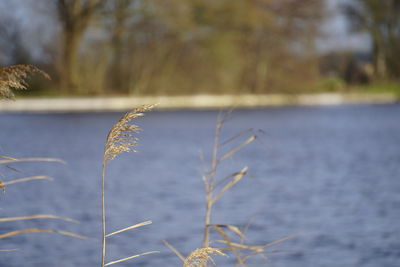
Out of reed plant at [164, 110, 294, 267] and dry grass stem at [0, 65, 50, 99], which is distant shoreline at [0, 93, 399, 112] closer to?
reed plant at [164, 110, 294, 267]

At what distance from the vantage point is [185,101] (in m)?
39.9

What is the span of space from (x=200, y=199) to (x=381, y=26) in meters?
50.9

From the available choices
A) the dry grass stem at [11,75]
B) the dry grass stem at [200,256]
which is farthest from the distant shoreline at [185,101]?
the dry grass stem at [11,75]

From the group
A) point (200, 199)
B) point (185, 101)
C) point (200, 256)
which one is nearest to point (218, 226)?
point (200, 256)

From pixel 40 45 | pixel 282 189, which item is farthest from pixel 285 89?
pixel 282 189

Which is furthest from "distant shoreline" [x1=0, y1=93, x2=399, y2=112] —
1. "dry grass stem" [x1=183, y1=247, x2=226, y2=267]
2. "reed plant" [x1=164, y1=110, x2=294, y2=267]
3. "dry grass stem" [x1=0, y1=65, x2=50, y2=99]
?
"dry grass stem" [x1=0, y1=65, x2=50, y2=99]

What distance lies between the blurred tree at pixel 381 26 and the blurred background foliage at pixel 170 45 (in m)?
8.62

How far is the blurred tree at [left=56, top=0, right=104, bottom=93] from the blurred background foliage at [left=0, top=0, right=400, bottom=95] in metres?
0.05

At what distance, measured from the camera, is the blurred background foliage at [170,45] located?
37031mm

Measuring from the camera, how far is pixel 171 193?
12.0 meters

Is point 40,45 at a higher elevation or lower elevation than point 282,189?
higher

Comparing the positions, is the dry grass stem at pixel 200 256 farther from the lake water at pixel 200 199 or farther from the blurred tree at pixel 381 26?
the blurred tree at pixel 381 26

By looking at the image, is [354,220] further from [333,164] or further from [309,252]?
[333,164]

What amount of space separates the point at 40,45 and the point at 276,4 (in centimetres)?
1459
